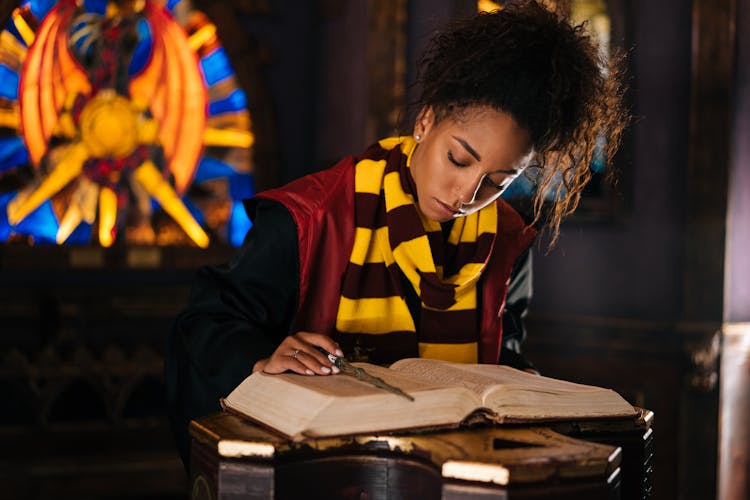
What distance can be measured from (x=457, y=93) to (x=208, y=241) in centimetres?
289

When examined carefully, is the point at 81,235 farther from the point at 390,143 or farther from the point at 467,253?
the point at 467,253

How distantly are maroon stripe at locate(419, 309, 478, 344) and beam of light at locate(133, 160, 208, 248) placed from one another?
8.69 ft

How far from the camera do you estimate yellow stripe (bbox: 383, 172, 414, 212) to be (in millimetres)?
1809

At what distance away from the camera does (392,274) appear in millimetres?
1812

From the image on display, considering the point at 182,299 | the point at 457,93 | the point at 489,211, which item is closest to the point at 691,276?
the point at 489,211

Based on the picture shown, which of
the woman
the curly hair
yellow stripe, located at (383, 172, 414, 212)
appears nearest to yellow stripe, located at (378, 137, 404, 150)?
the woman

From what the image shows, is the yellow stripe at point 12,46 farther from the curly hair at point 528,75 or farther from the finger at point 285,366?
the finger at point 285,366

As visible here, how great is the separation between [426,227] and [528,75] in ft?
1.34

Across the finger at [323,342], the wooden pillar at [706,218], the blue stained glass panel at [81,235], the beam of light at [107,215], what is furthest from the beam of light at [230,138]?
the finger at [323,342]

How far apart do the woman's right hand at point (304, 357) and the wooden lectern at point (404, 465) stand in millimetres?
159

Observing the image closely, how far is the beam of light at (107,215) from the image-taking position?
13.6ft

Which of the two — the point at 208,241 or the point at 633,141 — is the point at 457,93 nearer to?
the point at 633,141

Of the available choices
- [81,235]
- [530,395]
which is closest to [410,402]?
[530,395]

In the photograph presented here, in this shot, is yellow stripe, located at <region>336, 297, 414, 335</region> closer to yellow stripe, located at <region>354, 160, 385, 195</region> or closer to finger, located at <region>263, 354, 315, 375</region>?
yellow stripe, located at <region>354, 160, 385, 195</region>
